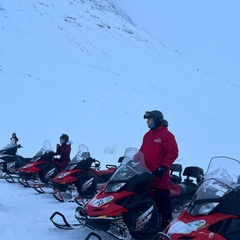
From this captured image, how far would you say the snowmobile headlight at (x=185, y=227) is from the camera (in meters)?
3.77

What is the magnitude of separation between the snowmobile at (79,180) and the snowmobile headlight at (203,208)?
154 inches

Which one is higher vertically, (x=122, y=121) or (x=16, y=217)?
(x=16, y=217)

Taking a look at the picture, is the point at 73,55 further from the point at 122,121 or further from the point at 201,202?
the point at 201,202

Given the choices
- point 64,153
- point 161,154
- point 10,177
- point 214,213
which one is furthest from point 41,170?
point 214,213

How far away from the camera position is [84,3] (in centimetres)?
5512

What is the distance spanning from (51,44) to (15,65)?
274 inches

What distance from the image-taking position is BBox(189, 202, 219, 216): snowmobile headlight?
3879 mm

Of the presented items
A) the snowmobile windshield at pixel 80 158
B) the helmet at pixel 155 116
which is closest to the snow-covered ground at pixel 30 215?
the snowmobile windshield at pixel 80 158

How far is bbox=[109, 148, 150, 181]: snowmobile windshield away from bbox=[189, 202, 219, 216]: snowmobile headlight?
4.02 ft

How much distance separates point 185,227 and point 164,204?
5.35 feet

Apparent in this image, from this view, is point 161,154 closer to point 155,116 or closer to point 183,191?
point 155,116

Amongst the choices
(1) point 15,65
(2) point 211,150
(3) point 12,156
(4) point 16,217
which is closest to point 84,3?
(1) point 15,65

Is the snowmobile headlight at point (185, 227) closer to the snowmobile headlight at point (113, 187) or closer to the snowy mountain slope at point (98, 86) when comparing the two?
the snowmobile headlight at point (113, 187)

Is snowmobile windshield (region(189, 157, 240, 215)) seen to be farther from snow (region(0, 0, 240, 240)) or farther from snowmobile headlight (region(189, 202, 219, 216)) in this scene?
snow (region(0, 0, 240, 240))
